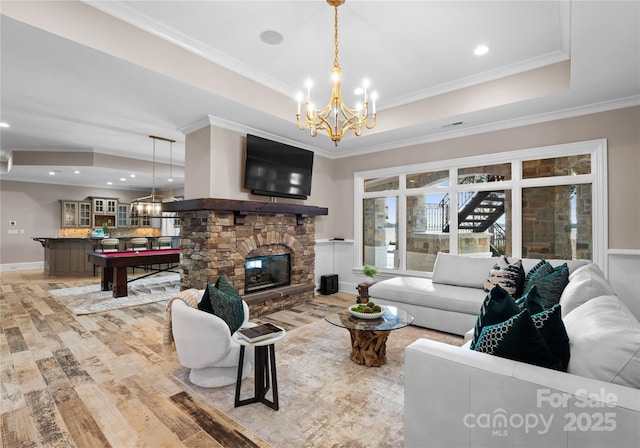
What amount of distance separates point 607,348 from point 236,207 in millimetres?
3889

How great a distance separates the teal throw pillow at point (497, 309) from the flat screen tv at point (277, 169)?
12.0ft

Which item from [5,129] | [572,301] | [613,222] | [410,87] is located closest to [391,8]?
[410,87]

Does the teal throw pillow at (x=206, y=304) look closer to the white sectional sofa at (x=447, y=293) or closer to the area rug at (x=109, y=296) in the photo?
the white sectional sofa at (x=447, y=293)

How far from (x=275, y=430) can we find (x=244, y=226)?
303cm

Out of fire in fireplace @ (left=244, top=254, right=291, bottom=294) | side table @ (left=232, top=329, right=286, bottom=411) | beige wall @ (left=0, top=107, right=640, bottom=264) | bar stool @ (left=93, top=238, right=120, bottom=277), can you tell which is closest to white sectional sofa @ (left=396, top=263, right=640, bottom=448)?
side table @ (left=232, top=329, right=286, bottom=411)

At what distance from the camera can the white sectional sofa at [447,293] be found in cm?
356

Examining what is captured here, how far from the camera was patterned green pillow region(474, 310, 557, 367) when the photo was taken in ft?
4.55

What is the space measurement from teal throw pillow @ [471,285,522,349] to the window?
319cm

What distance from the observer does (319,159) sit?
19.9ft

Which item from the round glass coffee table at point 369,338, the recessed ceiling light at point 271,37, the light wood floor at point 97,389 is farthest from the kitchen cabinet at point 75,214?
the round glass coffee table at point 369,338

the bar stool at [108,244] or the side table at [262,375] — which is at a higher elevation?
the bar stool at [108,244]

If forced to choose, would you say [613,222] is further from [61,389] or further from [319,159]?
[61,389]

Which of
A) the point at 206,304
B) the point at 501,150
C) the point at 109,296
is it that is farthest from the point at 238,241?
the point at 501,150

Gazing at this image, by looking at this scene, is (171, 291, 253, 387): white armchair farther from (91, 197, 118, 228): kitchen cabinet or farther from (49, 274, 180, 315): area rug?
(91, 197, 118, 228): kitchen cabinet
